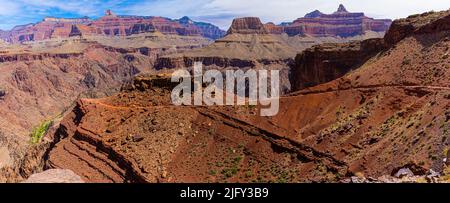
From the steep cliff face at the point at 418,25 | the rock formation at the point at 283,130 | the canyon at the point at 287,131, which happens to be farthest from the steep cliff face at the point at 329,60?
the rock formation at the point at 283,130

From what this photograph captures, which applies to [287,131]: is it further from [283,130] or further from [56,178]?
[56,178]

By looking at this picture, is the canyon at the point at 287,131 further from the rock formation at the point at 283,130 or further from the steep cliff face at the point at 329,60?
the steep cliff face at the point at 329,60

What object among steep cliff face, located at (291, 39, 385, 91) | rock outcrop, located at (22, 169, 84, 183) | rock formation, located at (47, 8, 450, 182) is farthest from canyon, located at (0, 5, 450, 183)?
rock outcrop, located at (22, 169, 84, 183)

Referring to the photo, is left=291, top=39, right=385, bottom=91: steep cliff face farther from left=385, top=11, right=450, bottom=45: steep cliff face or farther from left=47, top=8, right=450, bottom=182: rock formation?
left=47, top=8, right=450, bottom=182: rock formation

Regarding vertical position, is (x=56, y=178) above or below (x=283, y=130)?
above

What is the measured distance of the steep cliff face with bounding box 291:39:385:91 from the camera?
6488 centimetres

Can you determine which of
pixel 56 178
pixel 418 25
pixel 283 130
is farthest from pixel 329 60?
pixel 56 178

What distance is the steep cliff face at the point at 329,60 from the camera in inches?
2554

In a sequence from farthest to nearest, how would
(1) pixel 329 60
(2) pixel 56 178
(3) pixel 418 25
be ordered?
(1) pixel 329 60
(3) pixel 418 25
(2) pixel 56 178

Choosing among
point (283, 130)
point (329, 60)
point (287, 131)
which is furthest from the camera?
point (329, 60)

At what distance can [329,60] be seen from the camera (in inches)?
2852

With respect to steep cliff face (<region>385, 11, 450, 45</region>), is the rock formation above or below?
below
